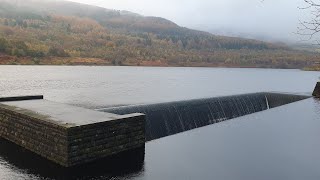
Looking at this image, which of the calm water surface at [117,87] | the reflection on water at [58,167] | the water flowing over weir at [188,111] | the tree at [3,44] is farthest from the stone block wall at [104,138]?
the tree at [3,44]

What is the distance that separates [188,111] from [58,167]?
596 inches

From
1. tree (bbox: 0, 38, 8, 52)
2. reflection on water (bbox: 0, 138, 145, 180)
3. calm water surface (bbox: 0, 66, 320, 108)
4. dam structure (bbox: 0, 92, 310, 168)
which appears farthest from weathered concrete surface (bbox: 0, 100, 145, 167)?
tree (bbox: 0, 38, 8, 52)

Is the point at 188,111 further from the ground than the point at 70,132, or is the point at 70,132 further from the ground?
the point at 70,132

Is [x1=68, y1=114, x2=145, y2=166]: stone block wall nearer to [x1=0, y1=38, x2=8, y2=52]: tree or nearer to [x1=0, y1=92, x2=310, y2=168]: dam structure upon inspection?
[x1=0, y1=92, x2=310, y2=168]: dam structure

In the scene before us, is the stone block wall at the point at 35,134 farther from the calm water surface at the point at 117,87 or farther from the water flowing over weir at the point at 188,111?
the calm water surface at the point at 117,87

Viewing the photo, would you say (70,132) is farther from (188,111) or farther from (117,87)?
(117,87)

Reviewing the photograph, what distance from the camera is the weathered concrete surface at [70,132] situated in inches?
529

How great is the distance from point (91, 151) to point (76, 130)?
1279 millimetres

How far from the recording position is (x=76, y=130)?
43.7 ft

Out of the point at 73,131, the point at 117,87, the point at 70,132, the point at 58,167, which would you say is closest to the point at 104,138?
the point at 73,131

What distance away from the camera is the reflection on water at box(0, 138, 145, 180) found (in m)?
13.4

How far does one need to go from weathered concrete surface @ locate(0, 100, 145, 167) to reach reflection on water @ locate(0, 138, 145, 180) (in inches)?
11.4

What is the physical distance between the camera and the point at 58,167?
1377 centimetres

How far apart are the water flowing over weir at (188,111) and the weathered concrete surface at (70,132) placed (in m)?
5.35
